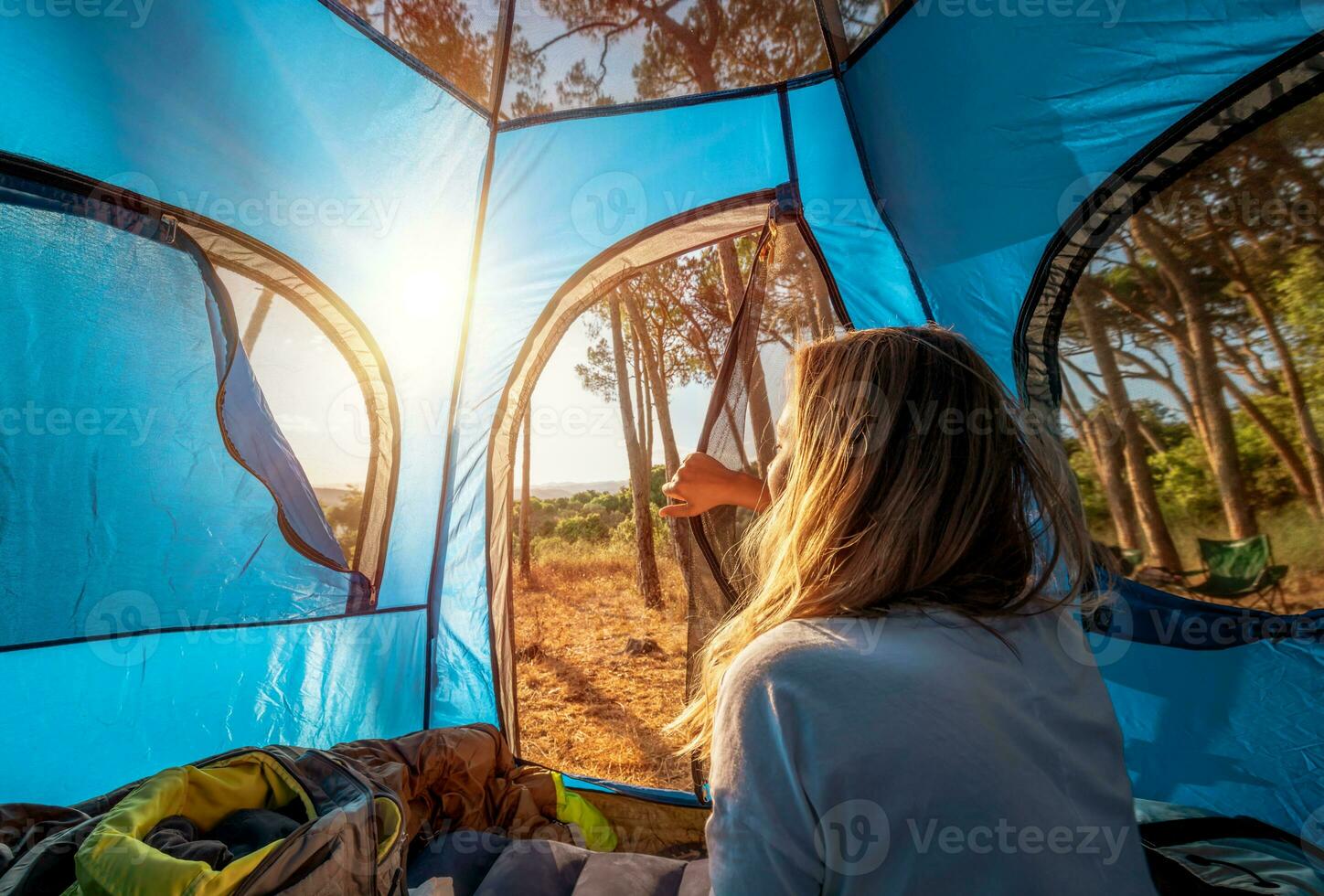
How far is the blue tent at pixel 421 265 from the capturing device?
63.4 inches

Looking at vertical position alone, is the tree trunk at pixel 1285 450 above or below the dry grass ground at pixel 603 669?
above

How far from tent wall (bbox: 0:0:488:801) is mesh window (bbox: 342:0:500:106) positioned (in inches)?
3.1

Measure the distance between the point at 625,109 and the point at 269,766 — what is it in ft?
7.66

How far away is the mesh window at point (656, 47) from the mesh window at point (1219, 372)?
4.22 ft

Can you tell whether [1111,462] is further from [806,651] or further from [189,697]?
[189,697]

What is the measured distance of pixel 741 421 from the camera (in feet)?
7.70

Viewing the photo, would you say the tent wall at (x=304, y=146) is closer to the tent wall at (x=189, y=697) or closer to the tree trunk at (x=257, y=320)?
the tree trunk at (x=257, y=320)

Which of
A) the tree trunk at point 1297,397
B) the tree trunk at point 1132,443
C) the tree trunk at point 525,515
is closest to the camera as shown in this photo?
the tree trunk at point 1297,397

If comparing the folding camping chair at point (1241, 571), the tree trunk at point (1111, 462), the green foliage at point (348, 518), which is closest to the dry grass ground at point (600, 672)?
the green foliage at point (348, 518)

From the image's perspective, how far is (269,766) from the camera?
155 centimetres

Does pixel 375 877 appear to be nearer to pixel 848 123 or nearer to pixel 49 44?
pixel 49 44

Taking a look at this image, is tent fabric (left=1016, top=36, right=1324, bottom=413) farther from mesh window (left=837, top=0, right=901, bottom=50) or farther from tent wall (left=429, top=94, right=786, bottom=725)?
tent wall (left=429, top=94, right=786, bottom=725)

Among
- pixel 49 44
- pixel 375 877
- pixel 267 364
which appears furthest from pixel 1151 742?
pixel 49 44

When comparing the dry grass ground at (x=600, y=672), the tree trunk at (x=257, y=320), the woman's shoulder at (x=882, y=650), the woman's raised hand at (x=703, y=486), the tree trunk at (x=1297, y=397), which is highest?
the tree trunk at (x=257, y=320)
